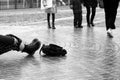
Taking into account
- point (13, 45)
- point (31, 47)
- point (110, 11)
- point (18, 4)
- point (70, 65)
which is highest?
point (110, 11)

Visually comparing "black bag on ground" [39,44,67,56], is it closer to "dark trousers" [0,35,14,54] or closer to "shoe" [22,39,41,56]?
"shoe" [22,39,41,56]

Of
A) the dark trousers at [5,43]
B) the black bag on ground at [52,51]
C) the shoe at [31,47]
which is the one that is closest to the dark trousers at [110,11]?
the black bag on ground at [52,51]

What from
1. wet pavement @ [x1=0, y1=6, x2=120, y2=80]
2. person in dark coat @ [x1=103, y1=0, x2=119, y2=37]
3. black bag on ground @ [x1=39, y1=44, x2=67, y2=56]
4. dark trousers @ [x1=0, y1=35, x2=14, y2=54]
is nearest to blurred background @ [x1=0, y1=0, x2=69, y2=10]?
person in dark coat @ [x1=103, y1=0, x2=119, y2=37]

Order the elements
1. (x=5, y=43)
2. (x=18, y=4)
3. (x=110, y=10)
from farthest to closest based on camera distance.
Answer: (x=18, y=4)
(x=110, y=10)
(x=5, y=43)

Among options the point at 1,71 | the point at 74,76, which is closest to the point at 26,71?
the point at 1,71

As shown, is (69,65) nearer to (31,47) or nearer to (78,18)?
(31,47)

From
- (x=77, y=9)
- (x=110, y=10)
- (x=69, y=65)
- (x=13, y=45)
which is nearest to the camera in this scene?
(x=69, y=65)

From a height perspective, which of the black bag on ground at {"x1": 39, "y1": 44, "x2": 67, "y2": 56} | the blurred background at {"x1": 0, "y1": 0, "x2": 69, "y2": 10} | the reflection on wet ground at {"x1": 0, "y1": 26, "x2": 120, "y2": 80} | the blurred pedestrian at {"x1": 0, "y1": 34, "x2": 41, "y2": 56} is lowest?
the blurred background at {"x1": 0, "y1": 0, "x2": 69, "y2": 10}

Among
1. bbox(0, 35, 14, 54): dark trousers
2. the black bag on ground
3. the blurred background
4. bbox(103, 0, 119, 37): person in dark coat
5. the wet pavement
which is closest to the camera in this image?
the wet pavement

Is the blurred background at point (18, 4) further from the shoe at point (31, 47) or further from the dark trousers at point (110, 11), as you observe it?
the shoe at point (31, 47)

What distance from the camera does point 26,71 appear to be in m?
6.61

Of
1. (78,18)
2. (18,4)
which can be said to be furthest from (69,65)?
(18,4)

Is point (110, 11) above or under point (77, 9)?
above

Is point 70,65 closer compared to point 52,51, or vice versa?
point 70,65
